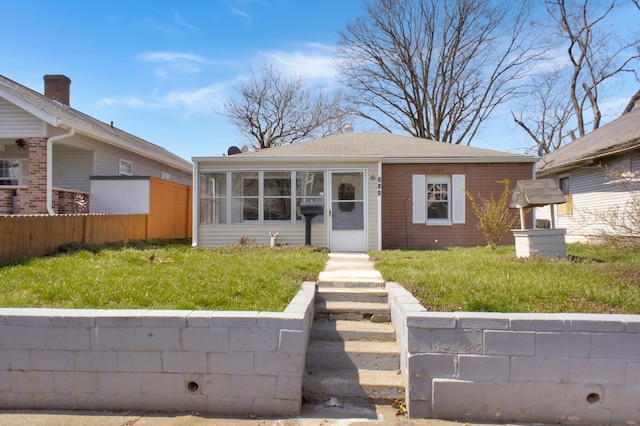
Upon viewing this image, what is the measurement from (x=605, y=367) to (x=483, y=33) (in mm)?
24130

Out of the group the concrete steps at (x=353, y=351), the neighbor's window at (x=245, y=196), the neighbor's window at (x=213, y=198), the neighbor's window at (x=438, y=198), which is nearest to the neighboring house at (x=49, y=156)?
the neighbor's window at (x=213, y=198)

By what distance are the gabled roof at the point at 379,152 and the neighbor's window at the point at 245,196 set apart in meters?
0.48

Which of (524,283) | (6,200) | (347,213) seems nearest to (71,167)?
→ (6,200)

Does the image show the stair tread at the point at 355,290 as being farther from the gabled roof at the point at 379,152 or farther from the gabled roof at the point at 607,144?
the gabled roof at the point at 607,144

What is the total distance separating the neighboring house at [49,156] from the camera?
413 inches

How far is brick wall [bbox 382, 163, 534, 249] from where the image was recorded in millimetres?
11227

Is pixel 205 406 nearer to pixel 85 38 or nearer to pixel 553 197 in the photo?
pixel 553 197

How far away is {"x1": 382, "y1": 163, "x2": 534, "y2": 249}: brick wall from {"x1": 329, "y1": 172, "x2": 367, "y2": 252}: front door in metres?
1.18

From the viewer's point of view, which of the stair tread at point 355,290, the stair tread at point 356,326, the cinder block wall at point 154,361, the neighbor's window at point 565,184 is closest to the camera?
the cinder block wall at point 154,361

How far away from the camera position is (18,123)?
35.2ft

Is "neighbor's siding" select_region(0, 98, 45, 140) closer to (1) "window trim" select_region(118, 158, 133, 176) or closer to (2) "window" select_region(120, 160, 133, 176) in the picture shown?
(1) "window trim" select_region(118, 158, 133, 176)

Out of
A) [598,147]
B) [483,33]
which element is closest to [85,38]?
[598,147]

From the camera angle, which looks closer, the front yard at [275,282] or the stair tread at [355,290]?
the front yard at [275,282]

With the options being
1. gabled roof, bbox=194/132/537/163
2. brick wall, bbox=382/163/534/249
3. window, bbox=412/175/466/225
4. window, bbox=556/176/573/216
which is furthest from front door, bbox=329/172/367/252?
window, bbox=556/176/573/216
